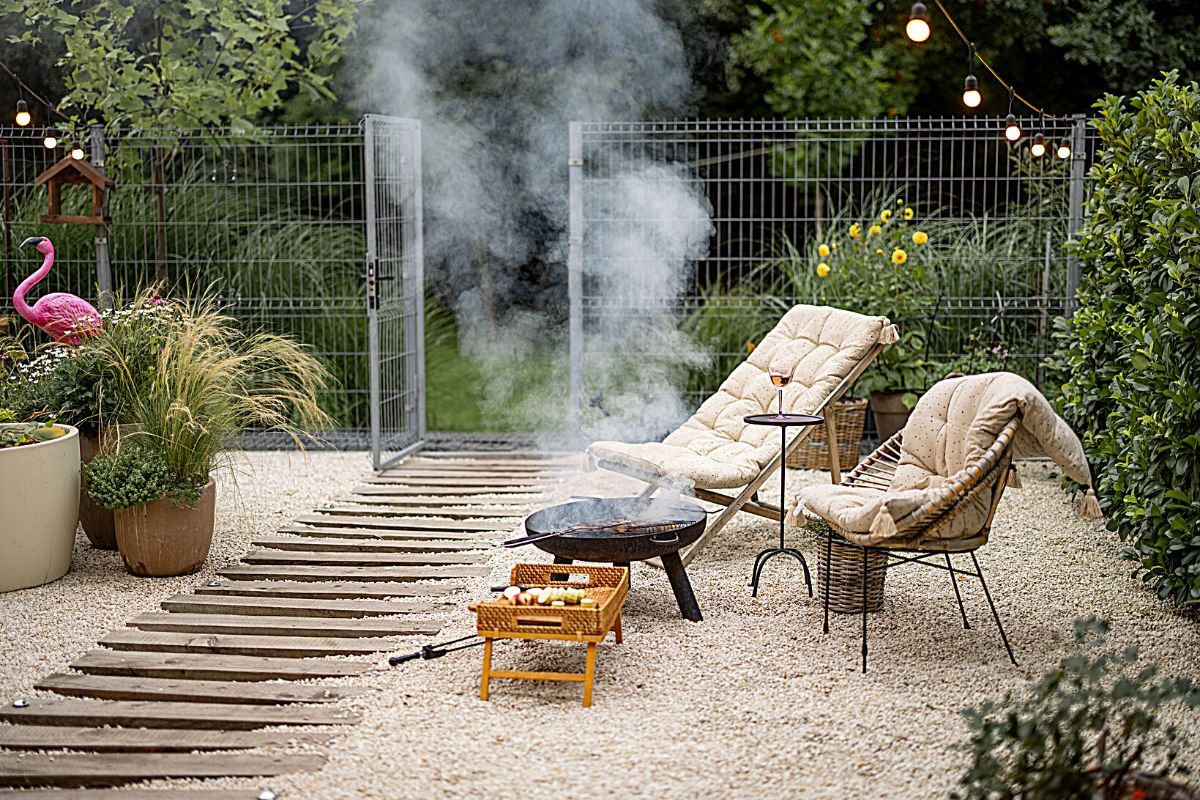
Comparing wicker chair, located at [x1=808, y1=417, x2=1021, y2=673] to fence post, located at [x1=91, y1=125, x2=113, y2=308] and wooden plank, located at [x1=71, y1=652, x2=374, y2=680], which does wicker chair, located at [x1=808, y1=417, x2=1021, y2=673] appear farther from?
fence post, located at [x1=91, y1=125, x2=113, y2=308]

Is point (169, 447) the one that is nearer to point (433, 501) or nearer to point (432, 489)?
point (433, 501)

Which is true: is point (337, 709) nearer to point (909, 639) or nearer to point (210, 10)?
point (909, 639)

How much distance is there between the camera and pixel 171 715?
3.77 metres

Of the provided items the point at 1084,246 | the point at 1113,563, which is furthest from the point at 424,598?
the point at 1084,246

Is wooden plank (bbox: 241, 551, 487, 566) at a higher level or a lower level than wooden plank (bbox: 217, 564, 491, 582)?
higher

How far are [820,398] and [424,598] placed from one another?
6.21 feet

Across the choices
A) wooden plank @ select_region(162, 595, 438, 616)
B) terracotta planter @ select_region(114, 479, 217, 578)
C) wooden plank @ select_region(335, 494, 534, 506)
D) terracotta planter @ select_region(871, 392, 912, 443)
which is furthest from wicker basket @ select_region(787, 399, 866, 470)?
terracotta planter @ select_region(114, 479, 217, 578)

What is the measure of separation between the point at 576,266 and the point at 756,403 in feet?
7.04

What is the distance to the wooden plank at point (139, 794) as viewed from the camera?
326 cm

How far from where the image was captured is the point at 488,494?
6723mm

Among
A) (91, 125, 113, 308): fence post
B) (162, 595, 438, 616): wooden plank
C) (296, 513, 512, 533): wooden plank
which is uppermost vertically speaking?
(91, 125, 113, 308): fence post

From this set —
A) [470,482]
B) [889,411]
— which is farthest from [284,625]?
[889,411]

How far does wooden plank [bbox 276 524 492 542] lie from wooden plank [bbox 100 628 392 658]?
1.36 meters

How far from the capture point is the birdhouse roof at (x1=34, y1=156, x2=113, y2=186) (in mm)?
7364
